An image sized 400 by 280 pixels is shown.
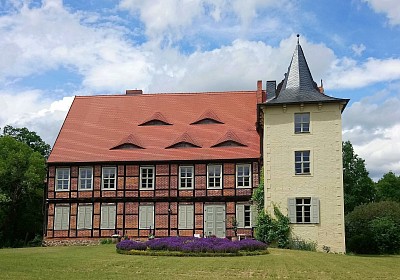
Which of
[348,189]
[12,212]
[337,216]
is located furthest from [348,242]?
[12,212]

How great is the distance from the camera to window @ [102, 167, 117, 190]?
112 ft

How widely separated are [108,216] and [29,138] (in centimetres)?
2051

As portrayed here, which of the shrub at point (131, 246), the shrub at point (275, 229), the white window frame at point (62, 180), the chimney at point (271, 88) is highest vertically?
the chimney at point (271, 88)

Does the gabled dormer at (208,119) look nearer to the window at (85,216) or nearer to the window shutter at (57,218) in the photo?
the window at (85,216)

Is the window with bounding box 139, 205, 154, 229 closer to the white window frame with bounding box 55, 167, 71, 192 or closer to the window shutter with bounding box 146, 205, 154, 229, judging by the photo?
the window shutter with bounding box 146, 205, 154, 229

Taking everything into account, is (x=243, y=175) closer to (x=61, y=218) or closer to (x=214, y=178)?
(x=214, y=178)

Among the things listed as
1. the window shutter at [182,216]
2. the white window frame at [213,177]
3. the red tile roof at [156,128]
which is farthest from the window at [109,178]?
the white window frame at [213,177]

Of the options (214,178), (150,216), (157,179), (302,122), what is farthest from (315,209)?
(150,216)

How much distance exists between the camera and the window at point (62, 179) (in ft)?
114

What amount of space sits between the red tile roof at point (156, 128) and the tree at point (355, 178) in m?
18.1

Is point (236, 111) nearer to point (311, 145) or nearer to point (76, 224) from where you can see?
point (311, 145)

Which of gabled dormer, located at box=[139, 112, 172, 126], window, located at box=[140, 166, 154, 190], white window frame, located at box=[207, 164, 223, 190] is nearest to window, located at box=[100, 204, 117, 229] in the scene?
window, located at box=[140, 166, 154, 190]

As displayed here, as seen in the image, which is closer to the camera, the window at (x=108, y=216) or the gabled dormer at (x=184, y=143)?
the window at (x=108, y=216)

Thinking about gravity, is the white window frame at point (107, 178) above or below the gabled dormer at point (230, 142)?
below
